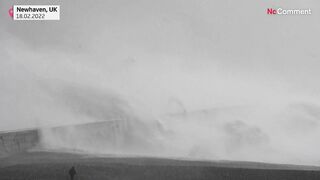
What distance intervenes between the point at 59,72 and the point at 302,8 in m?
10.1

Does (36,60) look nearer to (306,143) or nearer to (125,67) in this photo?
(125,67)

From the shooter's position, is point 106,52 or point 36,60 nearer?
point 36,60

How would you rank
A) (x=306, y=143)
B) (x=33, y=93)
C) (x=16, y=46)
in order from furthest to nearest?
1. (x=16, y=46)
2. (x=33, y=93)
3. (x=306, y=143)

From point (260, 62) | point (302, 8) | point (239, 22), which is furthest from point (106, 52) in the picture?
point (302, 8)

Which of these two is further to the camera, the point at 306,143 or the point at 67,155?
the point at 306,143

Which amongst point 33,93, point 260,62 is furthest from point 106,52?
point 260,62

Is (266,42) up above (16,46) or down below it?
above

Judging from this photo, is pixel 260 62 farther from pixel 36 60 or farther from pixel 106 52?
pixel 36 60

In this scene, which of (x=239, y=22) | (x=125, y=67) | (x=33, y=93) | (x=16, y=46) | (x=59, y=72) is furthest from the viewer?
(x=239, y=22)

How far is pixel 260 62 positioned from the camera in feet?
46.0

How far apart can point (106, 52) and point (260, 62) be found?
21.8ft

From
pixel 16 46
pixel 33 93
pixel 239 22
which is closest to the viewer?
pixel 33 93

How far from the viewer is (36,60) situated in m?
9.56

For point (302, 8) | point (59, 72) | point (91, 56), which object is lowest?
point (59, 72)
